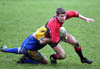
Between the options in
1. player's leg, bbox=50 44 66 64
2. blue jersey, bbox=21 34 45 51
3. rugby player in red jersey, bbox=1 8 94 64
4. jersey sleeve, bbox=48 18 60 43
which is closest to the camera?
jersey sleeve, bbox=48 18 60 43

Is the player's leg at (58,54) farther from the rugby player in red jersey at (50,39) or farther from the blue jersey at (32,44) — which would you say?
the blue jersey at (32,44)

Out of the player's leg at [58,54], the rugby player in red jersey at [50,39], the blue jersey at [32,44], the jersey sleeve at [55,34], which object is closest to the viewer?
the jersey sleeve at [55,34]

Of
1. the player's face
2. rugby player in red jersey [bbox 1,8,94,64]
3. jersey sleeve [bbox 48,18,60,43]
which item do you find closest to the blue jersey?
rugby player in red jersey [bbox 1,8,94,64]

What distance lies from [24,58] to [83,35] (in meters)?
4.99

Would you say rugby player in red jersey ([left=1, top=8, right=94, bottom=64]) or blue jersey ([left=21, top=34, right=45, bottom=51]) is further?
blue jersey ([left=21, top=34, right=45, bottom=51])

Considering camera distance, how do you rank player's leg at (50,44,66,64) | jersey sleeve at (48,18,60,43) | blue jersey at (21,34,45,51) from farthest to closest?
blue jersey at (21,34,45,51), player's leg at (50,44,66,64), jersey sleeve at (48,18,60,43)

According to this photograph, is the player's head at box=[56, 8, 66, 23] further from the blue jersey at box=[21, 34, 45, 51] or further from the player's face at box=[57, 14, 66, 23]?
the blue jersey at box=[21, 34, 45, 51]

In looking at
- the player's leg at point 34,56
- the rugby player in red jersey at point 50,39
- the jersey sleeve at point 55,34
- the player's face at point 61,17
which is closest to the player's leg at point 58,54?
the rugby player in red jersey at point 50,39

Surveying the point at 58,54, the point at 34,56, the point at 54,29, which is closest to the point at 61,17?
the point at 54,29

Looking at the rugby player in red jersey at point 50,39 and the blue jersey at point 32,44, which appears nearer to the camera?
the rugby player in red jersey at point 50,39

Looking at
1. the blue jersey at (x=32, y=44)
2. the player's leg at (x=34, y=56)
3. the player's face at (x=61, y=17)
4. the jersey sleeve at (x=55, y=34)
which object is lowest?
the player's leg at (x=34, y=56)

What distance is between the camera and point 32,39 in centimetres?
689

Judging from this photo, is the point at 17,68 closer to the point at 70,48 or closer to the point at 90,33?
the point at 70,48

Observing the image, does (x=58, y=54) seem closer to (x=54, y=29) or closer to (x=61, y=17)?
(x=54, y=29)
